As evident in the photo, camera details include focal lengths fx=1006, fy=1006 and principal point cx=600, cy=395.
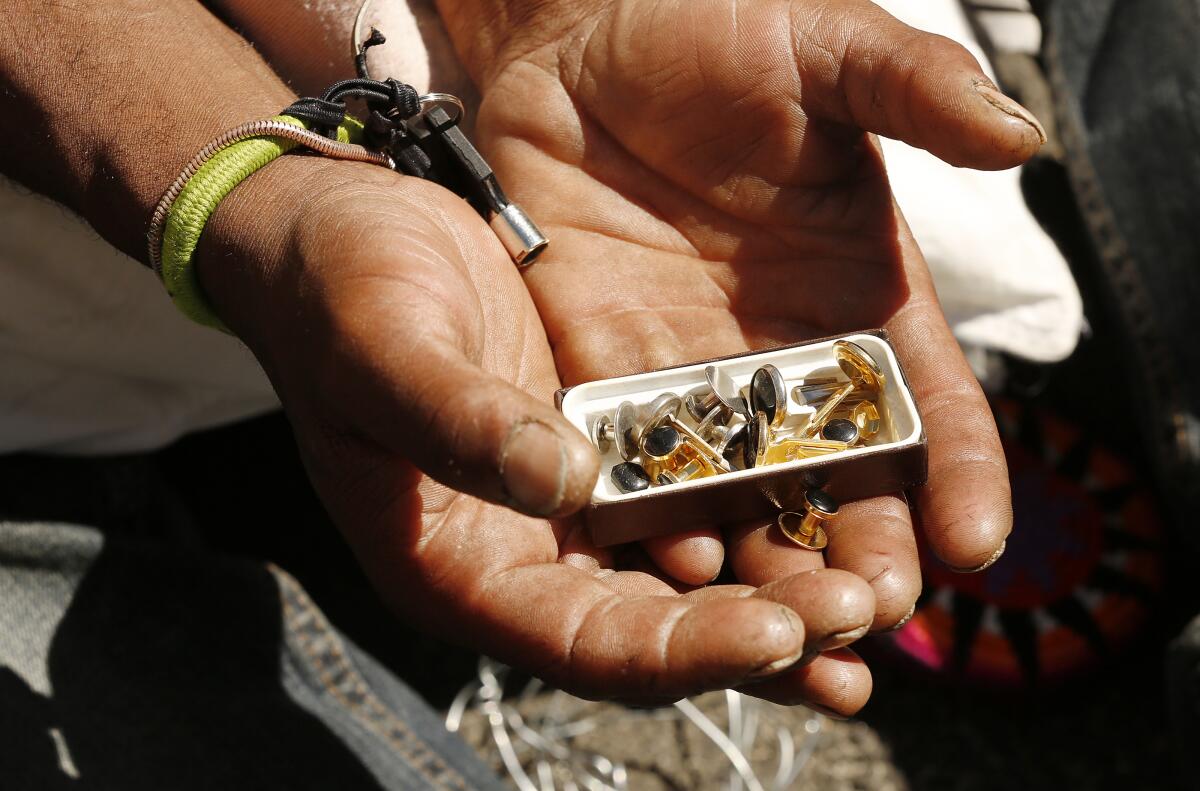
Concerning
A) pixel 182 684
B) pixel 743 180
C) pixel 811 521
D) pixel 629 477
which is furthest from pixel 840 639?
pixel 182 684

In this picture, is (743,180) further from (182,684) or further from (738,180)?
(182,684)

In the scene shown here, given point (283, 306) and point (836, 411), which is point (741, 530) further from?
Result: point (283, 306)

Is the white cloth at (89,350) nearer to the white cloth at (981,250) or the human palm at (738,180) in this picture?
the human palm at (738,180)

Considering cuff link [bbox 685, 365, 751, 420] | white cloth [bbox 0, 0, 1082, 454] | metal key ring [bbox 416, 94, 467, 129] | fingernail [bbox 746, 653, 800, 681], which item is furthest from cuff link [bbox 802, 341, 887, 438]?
metal key ring [bbox 416, 94, 467, 129]

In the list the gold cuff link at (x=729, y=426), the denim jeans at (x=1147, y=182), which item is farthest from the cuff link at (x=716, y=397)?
the denim jeans at (x=1147, y=182)

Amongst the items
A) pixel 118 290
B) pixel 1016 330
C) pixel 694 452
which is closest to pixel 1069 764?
pixel 1016 330

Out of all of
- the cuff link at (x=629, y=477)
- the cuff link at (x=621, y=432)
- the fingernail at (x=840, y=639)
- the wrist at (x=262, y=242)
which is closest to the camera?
the fingernail at (x=840, y=639)

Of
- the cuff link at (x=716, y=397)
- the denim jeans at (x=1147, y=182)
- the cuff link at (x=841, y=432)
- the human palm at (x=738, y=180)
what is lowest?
the denim jeans at (x=1147, y=182)

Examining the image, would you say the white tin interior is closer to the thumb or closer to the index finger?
the index finger
